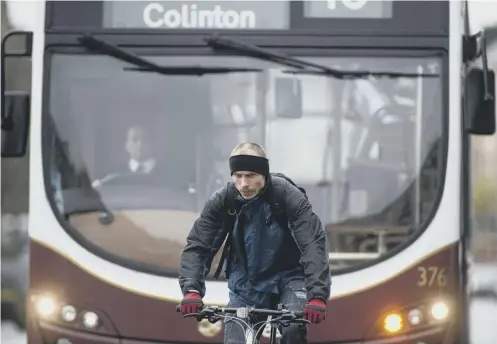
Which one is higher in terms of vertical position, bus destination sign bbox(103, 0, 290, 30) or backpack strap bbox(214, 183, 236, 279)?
bus destination sign bbox(103, 0, 290, 30)

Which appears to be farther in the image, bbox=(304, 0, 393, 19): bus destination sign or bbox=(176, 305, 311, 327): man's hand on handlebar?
bbox=(304, 0, 393, 19): bus destination sign

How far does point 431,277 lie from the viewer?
8.55 m

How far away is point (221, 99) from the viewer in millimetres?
8734

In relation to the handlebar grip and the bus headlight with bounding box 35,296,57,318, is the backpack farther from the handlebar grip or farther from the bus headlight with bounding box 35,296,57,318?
the bus headlight with bounding box 35,296,57,318

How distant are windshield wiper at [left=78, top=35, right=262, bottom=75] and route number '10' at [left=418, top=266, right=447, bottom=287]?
1596 mm

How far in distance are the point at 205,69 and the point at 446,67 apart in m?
1.49

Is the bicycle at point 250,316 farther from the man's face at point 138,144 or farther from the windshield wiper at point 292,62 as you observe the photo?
the windshield wiper at point 292,62

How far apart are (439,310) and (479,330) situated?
13747 mm

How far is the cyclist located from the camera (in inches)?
263

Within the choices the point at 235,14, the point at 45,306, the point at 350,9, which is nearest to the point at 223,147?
→ the point at 235,14

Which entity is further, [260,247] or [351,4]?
[351,4]

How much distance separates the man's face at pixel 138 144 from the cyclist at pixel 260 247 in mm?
1691

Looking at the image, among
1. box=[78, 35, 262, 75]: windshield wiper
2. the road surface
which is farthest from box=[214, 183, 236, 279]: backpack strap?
the road surface

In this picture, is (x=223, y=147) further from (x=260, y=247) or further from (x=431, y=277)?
(x=260, y=247)
